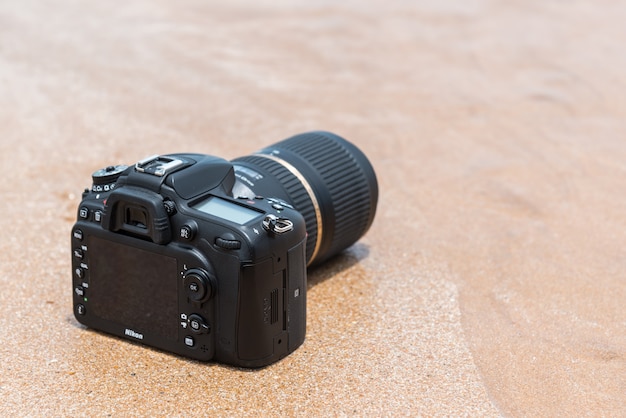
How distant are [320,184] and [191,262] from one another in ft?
3.11

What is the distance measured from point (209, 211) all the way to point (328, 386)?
78cm

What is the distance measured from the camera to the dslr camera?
354cm

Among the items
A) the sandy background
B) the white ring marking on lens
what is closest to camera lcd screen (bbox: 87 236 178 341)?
the sandy background

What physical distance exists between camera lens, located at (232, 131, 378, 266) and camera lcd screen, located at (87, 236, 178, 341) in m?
0.55

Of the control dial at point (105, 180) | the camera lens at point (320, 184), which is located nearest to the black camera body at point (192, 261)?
the control dial at point (105, 180)

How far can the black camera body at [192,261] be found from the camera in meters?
3.54

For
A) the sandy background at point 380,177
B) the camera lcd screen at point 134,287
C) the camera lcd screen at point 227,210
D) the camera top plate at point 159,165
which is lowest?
the sandy background at point 380,177

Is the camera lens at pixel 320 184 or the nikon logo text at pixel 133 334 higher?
the camera lens at pixel 320 184

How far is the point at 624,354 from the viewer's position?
395 cm

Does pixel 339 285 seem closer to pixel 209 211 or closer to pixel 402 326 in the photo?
pixel 402 326

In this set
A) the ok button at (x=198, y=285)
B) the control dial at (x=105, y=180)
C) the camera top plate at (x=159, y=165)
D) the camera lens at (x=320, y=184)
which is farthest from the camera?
the camera lens at (x=320, y=184)

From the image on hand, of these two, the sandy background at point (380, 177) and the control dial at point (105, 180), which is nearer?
the sandy background at point (380, 177)

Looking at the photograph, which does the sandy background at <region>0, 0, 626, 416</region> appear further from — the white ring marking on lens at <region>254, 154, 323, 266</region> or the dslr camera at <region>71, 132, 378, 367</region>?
the white ring marking on lens at <region>254, 154, 323, 266</region>

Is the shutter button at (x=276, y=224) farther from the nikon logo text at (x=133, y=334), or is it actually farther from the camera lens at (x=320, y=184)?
the nikon logo text at (x=133, y=334)
